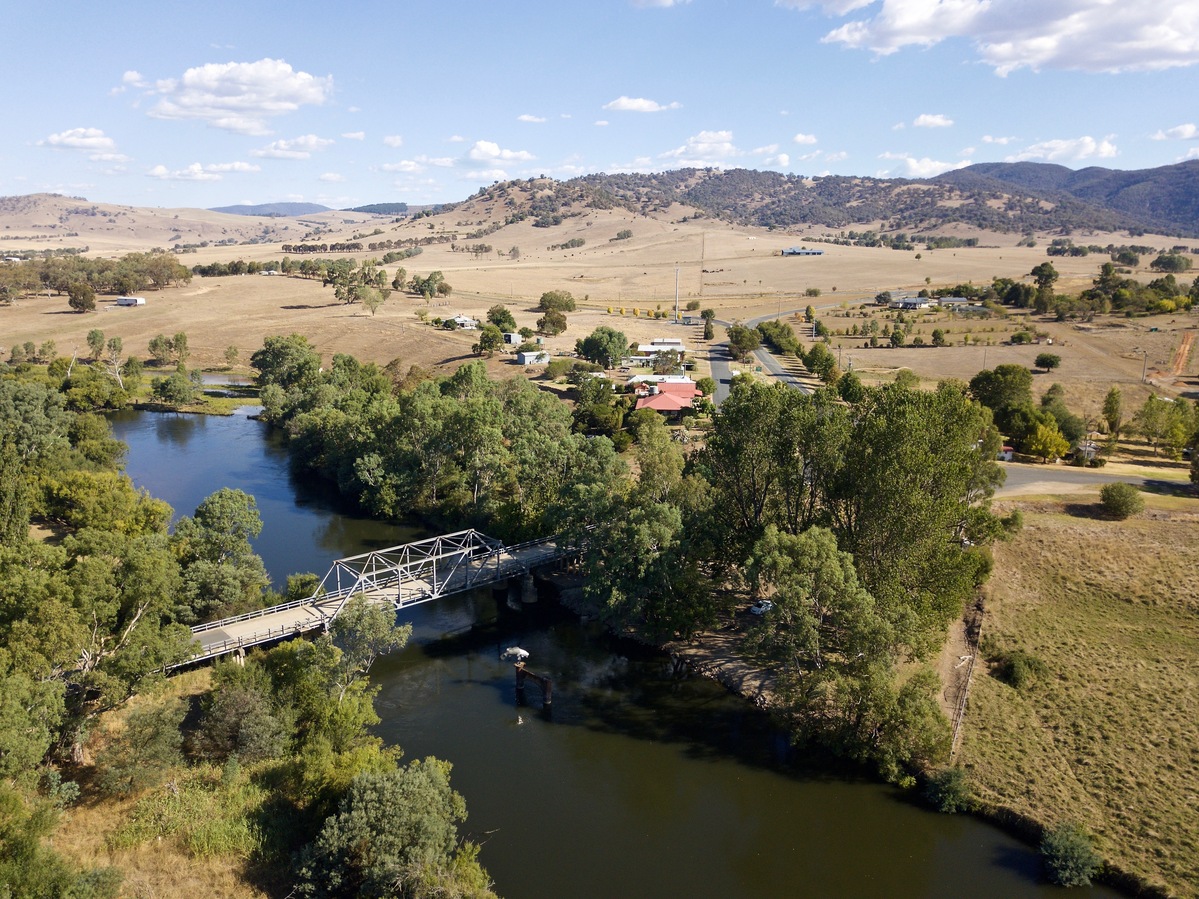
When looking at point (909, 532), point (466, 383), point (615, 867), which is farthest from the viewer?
point (466, 383)

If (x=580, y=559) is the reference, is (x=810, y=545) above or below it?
above

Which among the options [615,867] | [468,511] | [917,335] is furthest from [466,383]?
[917,335]

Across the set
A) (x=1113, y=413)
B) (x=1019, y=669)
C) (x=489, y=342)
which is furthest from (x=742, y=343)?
(x=1019, y=669)

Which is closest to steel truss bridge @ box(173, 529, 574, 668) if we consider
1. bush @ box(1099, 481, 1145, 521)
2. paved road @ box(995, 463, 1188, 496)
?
paved road @ box(995, 463, 1188, 496)

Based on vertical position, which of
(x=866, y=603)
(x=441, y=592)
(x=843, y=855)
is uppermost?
(x=866, y=603)

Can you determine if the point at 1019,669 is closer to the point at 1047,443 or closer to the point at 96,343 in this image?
the point at 1047,443

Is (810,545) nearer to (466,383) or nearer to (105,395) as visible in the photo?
(466,383)
